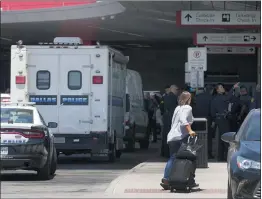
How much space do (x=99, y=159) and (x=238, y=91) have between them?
177 inches

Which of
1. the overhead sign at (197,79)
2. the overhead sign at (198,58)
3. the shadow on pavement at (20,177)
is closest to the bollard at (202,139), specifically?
the overhead sign at (197,79)

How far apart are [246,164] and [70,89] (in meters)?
9.45

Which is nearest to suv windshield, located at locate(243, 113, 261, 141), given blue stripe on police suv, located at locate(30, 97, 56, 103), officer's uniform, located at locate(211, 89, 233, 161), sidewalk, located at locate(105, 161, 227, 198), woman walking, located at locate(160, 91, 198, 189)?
sidewalk, located at locate(105, 161, 227, 198)

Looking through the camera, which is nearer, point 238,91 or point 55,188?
point 55,188

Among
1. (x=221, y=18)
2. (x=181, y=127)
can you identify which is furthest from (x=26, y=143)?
(x=221, y=18)

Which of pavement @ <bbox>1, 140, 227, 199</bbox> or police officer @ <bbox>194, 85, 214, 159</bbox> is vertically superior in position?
police officer @ <bbox>194, 85, 214, 159</bbox>

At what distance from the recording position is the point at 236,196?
9664 mm

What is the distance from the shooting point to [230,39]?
27.2 meters

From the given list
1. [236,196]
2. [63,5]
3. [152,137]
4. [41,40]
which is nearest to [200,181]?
[236,196]

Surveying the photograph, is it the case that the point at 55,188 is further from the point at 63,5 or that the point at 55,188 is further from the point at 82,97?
the point at 63,5

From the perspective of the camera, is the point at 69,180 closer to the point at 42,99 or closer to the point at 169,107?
the point at 42,99

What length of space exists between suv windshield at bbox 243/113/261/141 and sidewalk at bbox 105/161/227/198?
1.80 metres

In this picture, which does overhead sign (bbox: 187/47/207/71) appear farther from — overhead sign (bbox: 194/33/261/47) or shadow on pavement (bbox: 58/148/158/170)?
overhead sign (bbox: 194/33/261/47)

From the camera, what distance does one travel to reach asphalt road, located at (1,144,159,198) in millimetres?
12734
